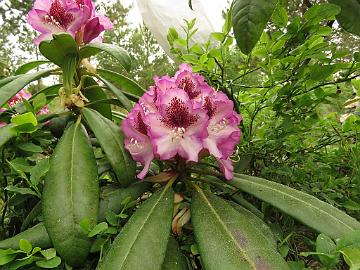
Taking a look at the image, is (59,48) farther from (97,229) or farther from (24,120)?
(97,229)

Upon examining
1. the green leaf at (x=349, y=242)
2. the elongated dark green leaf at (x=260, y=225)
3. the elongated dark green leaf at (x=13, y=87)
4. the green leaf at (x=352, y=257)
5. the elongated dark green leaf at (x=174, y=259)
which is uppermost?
the elongated dark green leaf at (x=13, y=87)

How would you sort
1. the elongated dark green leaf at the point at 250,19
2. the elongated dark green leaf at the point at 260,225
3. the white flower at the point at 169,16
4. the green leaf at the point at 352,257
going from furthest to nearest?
the white flower at the point at 169,16, the elongated dark green leaf at the point at 260,225, the elongated dark green leaf at the point at 250,19, the green leaf at the point at 352,257

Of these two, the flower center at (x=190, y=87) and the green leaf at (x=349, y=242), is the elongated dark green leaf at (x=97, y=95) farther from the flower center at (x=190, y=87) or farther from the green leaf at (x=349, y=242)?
the green leaf at (x=349, y=242)

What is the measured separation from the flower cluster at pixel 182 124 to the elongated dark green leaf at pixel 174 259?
182mm

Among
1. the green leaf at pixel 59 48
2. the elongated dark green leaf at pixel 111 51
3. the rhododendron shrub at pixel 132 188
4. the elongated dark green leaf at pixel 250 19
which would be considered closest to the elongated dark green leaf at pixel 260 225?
the rhododendron shrub at pixel 132 188

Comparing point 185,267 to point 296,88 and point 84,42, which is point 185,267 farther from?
point 84,42

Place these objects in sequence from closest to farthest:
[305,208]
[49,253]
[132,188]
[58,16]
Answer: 1. [49,253]
2. [305,208]
3. [132,188]
4. [58,16]

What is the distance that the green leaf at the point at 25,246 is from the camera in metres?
0.67

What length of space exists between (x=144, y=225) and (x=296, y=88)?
0.61m

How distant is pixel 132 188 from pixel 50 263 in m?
0.27

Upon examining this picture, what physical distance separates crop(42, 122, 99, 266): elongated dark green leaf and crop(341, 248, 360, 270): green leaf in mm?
453

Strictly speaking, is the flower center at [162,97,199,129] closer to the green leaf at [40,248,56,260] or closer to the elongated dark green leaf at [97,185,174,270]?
the elongated dark green leaf at [97,185,174,270]

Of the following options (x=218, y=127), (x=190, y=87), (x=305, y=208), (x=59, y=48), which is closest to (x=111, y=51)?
(x=59, y=48)

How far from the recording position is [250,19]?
0.67m
